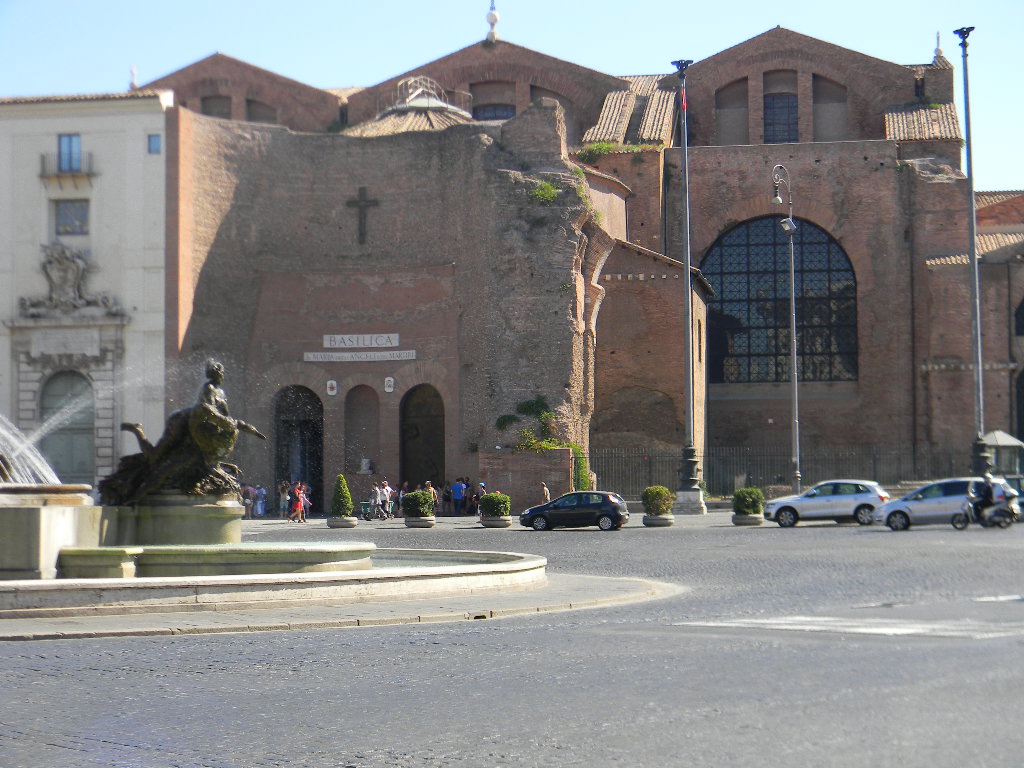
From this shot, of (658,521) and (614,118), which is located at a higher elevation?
(614,118)

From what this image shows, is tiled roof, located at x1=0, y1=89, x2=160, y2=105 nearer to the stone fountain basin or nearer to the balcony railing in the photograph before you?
the balcony railing

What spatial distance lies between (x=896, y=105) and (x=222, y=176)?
24.3 m

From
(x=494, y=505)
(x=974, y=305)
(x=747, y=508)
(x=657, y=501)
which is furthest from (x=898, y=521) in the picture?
(x=974, y=305)

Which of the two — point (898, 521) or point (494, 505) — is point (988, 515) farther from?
point (494, 505)

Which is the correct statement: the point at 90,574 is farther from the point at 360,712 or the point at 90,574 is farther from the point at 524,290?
the point at 524,290

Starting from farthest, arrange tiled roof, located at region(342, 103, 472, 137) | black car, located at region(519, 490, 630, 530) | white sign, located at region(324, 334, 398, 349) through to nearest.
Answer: tiled roof, located at region(342, 103, 472, 137), white sign, located at region(324, 334, 398, 349), black car, located at region(519, 490, 630, 530)

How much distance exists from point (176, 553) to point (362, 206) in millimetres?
28677

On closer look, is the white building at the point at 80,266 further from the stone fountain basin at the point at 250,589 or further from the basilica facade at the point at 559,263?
the stone fountain basin at the point at 250,589

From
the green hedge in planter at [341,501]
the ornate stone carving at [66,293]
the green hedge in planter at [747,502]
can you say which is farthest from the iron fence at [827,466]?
the ornate stone carving at [66,293]

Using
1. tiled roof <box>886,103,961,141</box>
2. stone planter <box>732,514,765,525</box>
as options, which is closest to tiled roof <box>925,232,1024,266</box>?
Answer: tiled roof <box>886,103,961,141</box>

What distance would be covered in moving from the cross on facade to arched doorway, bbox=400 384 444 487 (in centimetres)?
488

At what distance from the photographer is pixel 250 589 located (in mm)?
12680

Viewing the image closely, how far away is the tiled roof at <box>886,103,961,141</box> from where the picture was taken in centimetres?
4766

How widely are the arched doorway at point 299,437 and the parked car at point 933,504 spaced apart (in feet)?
60.5
